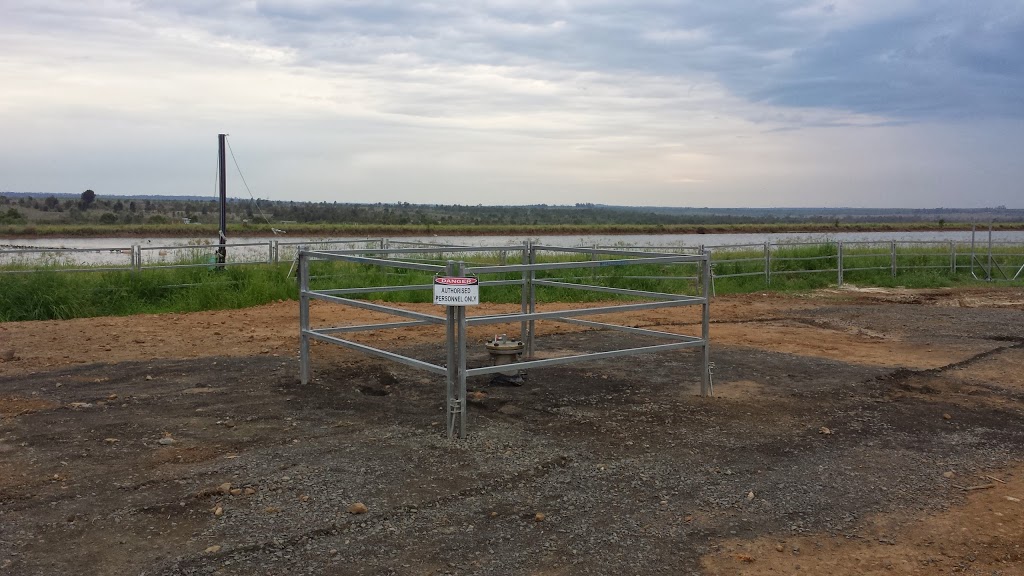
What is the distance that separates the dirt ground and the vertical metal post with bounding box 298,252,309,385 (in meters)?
0.20

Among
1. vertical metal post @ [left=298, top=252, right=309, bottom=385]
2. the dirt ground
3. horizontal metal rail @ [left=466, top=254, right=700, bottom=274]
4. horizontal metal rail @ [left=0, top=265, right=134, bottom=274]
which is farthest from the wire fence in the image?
horizontal metal rail @ [left=466, top=254, right=700, bottom=274]

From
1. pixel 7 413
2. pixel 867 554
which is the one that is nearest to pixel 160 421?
pixel 7 413

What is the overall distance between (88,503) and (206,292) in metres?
10.8

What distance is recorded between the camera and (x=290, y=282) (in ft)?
54.3

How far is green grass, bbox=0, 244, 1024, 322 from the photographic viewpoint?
1407cm

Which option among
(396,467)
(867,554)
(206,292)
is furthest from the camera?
(206,292)

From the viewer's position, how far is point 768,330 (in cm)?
1288

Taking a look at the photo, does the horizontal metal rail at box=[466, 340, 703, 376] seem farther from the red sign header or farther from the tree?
the tree

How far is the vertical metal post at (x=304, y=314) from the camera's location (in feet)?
25.7

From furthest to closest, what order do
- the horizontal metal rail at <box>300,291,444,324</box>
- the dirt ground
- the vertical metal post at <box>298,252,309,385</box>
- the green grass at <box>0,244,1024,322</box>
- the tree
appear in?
the tree, the green grass at <box>0,244,1024,322</box>, the vertical metal post at <box>298,252,309,385</box>, the horizontal metal rail at <box>300,291,444,324</box>, the dirt ground

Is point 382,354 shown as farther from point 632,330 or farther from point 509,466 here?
point 632,330

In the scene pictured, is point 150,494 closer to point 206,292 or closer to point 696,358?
point 696,358

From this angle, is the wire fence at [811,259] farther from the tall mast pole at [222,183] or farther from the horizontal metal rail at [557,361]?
the horizontal metal rail at [557,361]

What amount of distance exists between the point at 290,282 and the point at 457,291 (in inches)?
440
